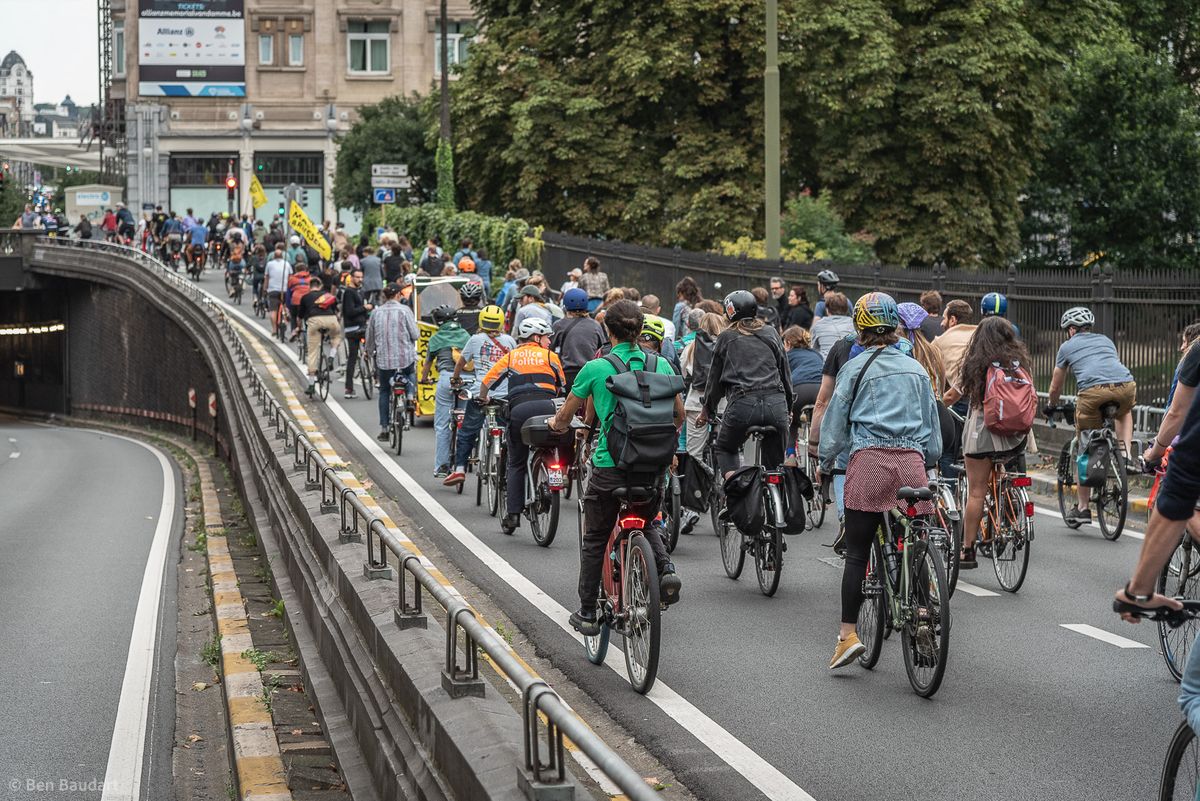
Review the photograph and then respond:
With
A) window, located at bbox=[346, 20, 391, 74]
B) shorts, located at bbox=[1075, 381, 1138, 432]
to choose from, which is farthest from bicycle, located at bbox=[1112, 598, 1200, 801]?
window, located at bbox=[346, 20, 391, 74]

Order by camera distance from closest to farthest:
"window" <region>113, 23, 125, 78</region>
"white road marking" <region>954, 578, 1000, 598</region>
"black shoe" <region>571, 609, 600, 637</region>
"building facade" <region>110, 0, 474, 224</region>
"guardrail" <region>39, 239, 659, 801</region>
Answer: "guardrail" <region>39, 239, 659, 801</region> < "black shoe" <region>571, 609, 600, 637</region> < "white road marking" <region>954, 578, 1000, 598</region> < "building facade" <region>110, 0, 474, 224</region> < "window" <region>113, 23, 125, 78</region>

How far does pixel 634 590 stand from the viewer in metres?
8.03

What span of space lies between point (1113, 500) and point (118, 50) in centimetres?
6803

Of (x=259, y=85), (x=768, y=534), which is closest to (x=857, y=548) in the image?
(x=768, y=534)

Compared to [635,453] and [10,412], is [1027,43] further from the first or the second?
[10,412]

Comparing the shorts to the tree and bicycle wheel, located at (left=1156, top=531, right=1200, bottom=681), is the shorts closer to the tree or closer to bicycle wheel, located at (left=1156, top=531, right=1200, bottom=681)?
bicycle wheel, located at (left=1156, top=531, right=1200, bottom=681)

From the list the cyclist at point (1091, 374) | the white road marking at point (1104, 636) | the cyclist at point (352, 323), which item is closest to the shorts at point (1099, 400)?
the cyclist at point (1091, 374)

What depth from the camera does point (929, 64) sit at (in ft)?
120

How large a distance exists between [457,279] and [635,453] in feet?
46.8

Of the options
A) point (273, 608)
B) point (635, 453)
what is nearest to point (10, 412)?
point (273, 608)

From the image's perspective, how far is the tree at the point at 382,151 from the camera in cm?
5638

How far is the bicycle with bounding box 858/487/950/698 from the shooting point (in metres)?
7.66

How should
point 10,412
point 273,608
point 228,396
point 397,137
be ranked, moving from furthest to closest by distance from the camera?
point 10,412, point 397,137, point 228,396, point 273,608

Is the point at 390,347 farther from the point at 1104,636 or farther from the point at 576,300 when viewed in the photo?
the point at 1104,636
